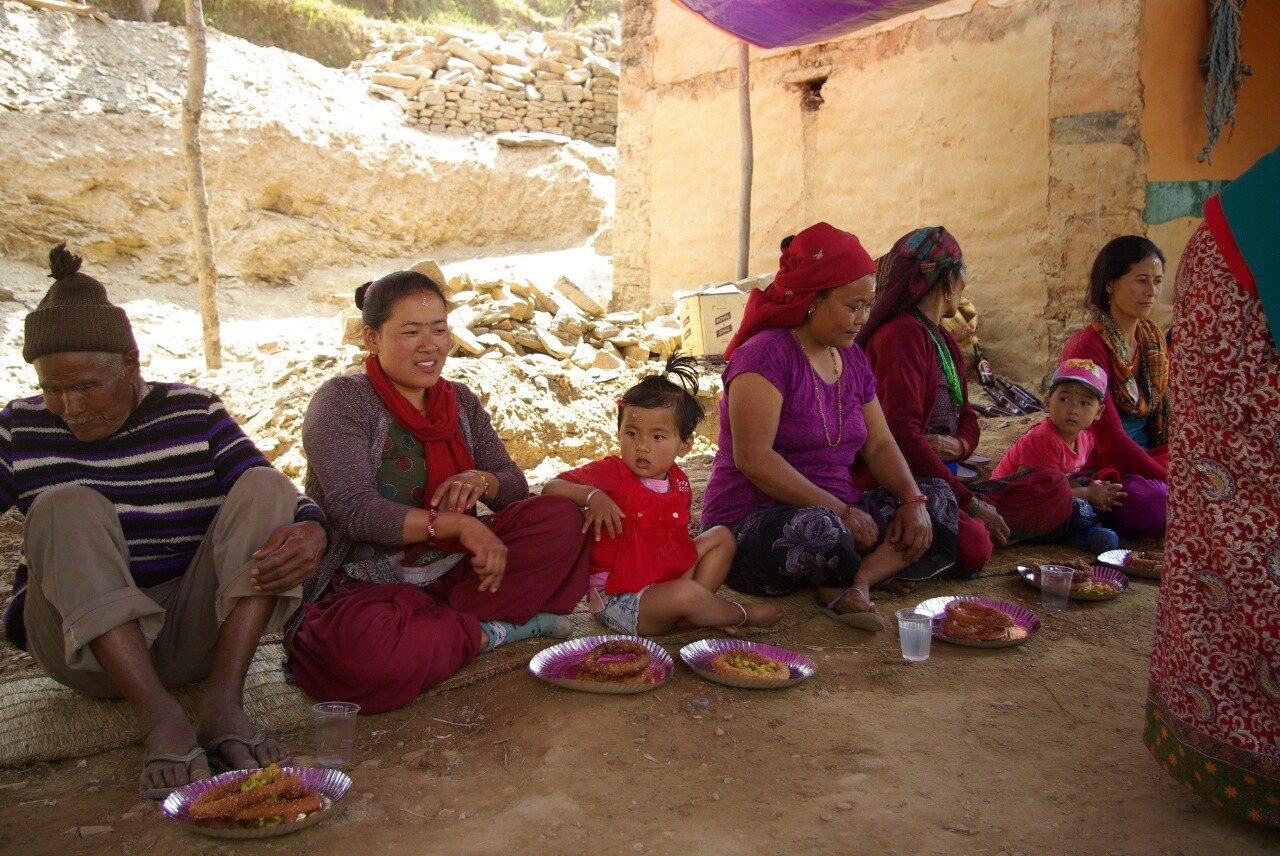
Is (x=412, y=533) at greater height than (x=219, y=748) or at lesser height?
greater

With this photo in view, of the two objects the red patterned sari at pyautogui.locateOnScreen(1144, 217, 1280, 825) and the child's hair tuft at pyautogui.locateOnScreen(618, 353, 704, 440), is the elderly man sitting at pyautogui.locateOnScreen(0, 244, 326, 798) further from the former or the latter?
the red patterned sari at pyautogui.locateOnScreen(1144, 217, 1280, 825)

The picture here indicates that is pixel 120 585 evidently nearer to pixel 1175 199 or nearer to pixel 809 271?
pixel 809 271

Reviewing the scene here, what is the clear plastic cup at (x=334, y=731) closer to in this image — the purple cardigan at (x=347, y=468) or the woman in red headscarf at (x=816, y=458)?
the purple cardigan at (x=347, y=468)

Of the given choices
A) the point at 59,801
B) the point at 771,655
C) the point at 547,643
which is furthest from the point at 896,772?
the point at 59,801

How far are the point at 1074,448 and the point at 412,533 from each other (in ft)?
10.8

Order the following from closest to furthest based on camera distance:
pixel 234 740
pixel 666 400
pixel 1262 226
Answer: pixel 1262 226, pixel 234 740, pixel 666 400

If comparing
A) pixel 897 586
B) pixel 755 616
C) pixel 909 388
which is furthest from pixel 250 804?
pixel 909 388

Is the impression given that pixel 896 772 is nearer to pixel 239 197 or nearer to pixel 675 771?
pixel 675 771

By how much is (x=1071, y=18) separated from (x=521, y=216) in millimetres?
11177

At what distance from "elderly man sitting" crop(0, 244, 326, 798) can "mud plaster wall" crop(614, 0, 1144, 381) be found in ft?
20.6

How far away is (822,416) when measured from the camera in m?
3.40

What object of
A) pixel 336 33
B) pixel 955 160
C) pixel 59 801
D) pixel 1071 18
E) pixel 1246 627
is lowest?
pixel 59 801

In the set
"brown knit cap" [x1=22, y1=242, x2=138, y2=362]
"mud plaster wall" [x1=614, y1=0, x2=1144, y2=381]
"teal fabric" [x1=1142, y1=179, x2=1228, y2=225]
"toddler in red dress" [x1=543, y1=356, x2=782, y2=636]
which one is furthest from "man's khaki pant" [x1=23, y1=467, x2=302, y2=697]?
"teal fabric" [x1=1142, y1=179, x2=1228, y2=225]

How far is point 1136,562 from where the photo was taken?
3.89m
